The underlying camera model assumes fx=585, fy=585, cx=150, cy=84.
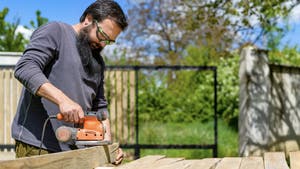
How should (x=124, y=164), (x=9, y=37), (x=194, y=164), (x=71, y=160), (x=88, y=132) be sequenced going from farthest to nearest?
1. (x=9, y=37)
2. (x=194, y=164)
3. (x=124, y=164)
4. (x=88, y=132)
5. (x=71, y=160)

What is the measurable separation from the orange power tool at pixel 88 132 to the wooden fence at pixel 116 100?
5897mm

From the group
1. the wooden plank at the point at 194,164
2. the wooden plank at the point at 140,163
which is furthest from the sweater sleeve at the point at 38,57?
the wooden plank at the point at 194,164

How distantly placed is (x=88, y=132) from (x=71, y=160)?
0.44m

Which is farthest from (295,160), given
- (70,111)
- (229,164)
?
(70,111)

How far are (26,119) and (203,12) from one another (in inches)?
233

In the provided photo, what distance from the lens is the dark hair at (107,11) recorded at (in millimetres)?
2967

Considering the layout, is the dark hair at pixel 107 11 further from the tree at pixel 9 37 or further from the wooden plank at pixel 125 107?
the tree at pixel 9 37

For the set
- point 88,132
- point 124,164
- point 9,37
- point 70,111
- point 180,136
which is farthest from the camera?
point 9,37

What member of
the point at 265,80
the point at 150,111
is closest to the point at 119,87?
the point at 150,111

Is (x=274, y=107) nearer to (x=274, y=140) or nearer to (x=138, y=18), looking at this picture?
(x=274, y=140)

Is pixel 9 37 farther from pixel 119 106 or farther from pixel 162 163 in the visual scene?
pixel 162 163

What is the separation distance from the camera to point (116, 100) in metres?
8.70

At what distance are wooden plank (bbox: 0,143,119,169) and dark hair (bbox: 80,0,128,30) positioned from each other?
2.11 feet

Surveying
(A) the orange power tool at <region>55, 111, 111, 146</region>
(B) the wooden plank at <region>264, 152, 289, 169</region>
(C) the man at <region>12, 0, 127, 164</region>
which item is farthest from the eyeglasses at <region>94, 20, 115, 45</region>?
(B) the wooden plank at <region>264, 152, 289, 169</region>
